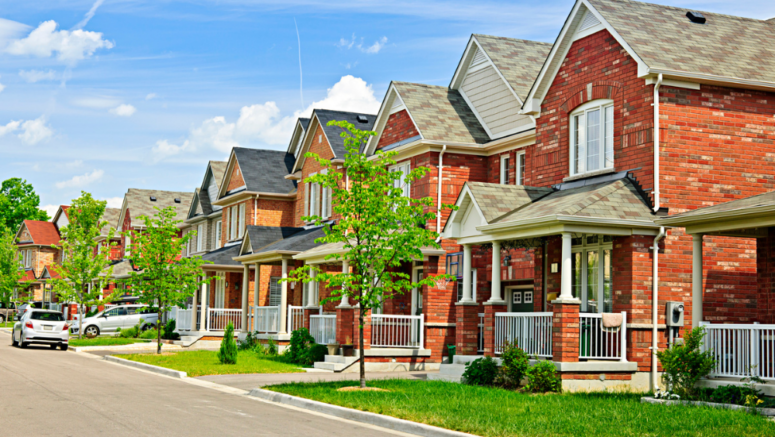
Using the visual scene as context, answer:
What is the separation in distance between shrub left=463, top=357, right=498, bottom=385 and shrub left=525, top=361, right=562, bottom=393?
1477 millimetres

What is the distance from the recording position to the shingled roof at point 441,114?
25.9m

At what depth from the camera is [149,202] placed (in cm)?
6362

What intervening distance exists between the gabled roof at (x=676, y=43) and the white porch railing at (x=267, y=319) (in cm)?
1386

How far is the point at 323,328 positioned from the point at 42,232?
6838 cm

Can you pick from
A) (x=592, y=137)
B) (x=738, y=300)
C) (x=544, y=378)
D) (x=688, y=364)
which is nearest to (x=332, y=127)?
(x=592, y=137)

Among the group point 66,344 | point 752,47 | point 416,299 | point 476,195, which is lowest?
point 66,344

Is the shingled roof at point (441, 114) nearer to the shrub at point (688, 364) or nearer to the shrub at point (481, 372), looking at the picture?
the shrub at point (481, 372)

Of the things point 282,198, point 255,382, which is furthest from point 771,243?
point 282,198

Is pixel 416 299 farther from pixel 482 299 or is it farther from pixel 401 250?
pixel 401 250

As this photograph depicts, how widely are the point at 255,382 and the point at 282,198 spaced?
20.7 meters

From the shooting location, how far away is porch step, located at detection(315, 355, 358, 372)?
23.5 m

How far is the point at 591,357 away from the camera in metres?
17.2

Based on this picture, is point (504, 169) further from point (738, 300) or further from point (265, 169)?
point (265, 169)

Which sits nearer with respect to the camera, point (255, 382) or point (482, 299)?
point (255, 382)
